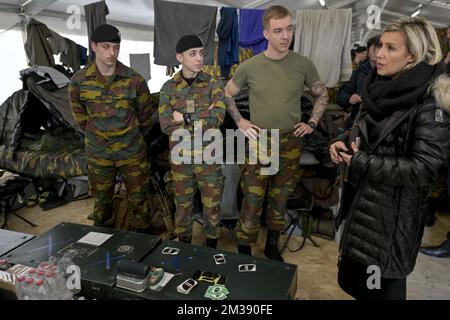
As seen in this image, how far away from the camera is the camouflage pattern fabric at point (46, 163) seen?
3363mm

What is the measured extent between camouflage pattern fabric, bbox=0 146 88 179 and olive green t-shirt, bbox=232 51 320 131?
2.12 meters

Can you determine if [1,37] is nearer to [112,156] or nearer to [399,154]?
[112,156]

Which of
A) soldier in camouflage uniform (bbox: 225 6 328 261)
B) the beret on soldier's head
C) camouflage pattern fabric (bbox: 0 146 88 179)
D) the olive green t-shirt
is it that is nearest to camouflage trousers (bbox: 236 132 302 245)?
soldier in camouflage uniform (bbox: 225 6 328 261)

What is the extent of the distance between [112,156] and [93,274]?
4.23 ft

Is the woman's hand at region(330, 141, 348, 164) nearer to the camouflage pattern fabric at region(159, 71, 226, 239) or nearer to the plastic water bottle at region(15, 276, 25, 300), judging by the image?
the camouflage pattern fabric at region(159, 71, 226, 239)

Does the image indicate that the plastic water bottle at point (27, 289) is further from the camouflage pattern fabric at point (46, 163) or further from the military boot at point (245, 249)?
the camouflage pattern fabric at point (46, 163)

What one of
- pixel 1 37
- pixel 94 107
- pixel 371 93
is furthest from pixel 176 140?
pixel 1 37

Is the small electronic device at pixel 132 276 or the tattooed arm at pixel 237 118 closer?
the small electronic device at pixel 132 276

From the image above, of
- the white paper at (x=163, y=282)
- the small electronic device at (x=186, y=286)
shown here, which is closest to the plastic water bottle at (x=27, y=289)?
the white paper at (x=163, y=282)

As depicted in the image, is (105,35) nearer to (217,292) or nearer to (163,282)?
(163,282)

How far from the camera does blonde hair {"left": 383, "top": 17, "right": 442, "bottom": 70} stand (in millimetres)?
1163

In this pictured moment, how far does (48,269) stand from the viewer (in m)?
1.15

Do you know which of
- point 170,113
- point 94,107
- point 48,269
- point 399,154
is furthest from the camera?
point 94,107

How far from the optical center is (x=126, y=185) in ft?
8.53
